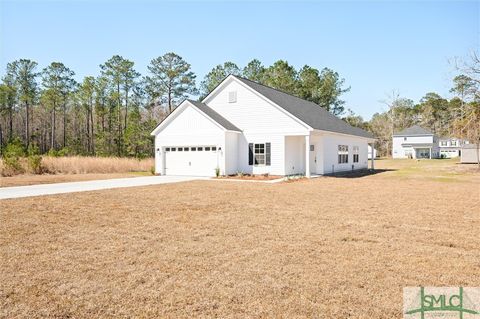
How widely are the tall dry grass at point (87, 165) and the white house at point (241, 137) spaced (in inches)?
205

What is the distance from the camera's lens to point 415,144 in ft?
204

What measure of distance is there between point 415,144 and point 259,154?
52406 millimetres

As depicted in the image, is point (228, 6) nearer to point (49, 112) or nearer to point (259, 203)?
point (259, 203)

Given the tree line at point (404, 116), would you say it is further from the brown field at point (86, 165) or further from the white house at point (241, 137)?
the brown field at point (86, 165)

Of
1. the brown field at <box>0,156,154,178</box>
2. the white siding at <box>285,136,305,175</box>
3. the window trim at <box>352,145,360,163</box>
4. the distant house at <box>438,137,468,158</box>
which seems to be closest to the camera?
the white siding at <box>285,136,305,175</box>

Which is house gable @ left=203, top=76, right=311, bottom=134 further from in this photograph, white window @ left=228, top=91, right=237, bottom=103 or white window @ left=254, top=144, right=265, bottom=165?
white window @ left=254, top=144, right=265, bottom=165

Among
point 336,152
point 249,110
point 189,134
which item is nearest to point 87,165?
point 189,134

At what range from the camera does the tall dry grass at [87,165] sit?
22.9 m

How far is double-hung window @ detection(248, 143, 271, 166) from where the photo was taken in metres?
20.4

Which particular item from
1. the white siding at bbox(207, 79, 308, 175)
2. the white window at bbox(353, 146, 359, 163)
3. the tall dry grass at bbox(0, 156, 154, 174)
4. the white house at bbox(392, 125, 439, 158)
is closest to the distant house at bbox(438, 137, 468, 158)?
the white house at bbox(392, 125, 439, 158)

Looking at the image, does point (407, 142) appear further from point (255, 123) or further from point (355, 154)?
point (255, 123)

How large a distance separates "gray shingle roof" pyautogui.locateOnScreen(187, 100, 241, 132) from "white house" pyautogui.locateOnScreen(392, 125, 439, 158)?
5290 centimetres

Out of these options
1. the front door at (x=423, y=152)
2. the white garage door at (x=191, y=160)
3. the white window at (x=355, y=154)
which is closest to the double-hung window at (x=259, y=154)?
the white garage door at (x=191, y=160)

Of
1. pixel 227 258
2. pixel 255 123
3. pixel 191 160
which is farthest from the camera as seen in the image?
pixel 191 160
